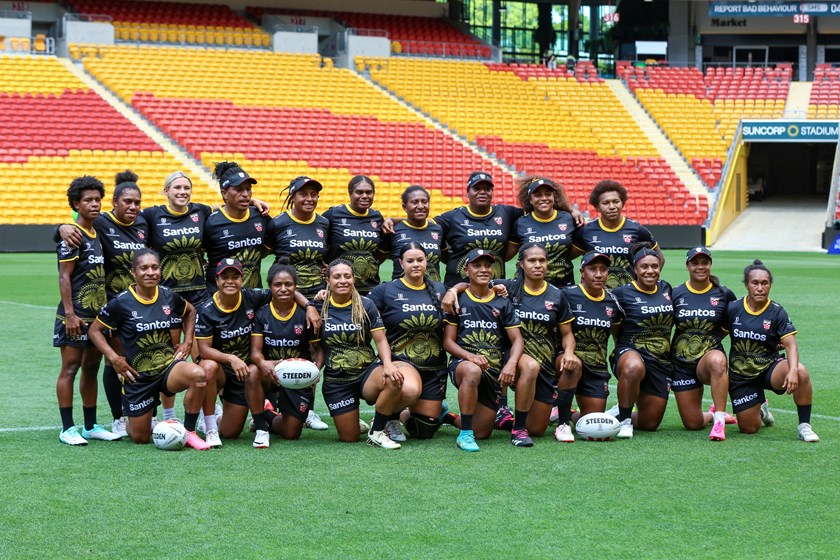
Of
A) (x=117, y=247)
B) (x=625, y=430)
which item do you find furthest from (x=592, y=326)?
(x=117, y=247)

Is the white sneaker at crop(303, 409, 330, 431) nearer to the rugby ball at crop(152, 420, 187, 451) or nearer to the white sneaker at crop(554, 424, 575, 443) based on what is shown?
the rugby ball at crop(152, 420, 187, 451)

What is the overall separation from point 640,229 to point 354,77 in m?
30.4

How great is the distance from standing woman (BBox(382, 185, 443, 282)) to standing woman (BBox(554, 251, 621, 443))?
1.19 m

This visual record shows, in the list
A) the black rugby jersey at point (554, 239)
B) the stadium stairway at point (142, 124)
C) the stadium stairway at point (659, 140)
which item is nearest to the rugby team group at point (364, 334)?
the black rugby jersey at point (554, 239)

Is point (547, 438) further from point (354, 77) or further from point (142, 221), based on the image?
point (354, 77)

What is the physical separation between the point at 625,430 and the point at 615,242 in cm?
166

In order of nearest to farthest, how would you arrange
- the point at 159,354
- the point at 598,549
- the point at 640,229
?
the point at 598,549 → the point at 159,354 → the point at 640,229

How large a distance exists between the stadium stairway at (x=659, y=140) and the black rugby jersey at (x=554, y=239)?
2742 cm

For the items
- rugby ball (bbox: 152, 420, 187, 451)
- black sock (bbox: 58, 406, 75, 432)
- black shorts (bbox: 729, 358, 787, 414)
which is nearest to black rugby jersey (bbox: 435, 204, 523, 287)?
black shorts (bbox: 729, 358, 787, 414)

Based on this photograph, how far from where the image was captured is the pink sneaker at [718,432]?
797 cm

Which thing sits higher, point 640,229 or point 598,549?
point 640,229

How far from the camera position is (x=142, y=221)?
846 cm

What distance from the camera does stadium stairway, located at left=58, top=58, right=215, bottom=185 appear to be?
31744mm

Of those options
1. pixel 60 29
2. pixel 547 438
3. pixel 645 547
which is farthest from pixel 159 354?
pixel 60 29
